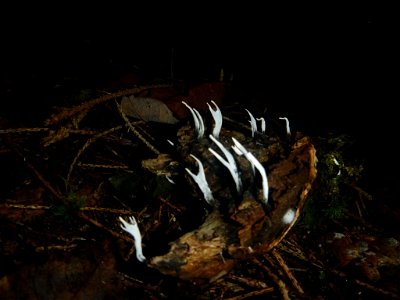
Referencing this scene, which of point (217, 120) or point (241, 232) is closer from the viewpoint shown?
point (241, 232)

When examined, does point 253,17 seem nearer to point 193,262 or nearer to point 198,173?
point 198,173

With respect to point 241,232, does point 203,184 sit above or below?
above

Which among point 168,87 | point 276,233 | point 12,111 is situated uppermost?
point 168,87

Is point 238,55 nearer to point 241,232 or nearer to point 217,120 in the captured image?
point 217,120

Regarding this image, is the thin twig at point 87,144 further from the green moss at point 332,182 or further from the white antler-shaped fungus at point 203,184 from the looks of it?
the green moss at point 332,182

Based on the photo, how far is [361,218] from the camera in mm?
2145

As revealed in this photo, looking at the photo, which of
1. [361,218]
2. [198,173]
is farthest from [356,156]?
[198,173]

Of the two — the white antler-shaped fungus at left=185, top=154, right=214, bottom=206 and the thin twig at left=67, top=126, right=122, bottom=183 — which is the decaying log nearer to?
the white antler-shaped fungus at left=185, top=154, right=214, bottom=206

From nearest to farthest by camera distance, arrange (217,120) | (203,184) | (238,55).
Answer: (203,184) → (217,120) → (238,55)

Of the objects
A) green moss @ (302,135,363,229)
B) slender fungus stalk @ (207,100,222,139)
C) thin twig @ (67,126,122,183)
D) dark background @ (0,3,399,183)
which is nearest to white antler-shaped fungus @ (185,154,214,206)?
slender fungus stalk @ (207,100,222,139)

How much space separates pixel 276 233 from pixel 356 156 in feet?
3.74

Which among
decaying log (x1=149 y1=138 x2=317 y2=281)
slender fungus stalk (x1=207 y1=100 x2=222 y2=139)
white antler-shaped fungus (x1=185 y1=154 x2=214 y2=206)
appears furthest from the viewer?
slender fungus stalk (x1=207 y1=100 x2=222 y2=139)

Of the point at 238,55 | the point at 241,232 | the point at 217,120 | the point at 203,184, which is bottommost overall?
the point at 241,232

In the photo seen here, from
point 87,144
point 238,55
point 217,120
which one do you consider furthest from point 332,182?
point 87,144
